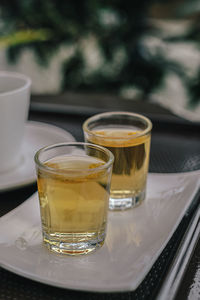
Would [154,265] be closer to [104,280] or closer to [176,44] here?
[104,280]

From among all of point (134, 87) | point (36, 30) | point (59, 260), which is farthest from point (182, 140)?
point (36, 30)

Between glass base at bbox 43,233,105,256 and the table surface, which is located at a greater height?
glass base at bbox 43,233,105,256

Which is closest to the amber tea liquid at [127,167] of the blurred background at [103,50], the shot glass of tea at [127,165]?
the shot glass of tea at [127,165]

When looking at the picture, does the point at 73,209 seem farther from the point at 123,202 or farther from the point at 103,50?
the point at 103,50

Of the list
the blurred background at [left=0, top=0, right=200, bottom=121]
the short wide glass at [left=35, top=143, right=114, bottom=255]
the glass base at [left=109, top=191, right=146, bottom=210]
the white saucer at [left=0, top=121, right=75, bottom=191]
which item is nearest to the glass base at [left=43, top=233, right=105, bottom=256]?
the short wide glass at [left=35, top=143, right=114, bottom=255]

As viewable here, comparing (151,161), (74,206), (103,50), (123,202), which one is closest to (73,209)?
(74,206)

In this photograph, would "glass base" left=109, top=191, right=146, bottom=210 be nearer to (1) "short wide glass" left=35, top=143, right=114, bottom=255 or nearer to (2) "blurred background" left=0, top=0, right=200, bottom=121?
(1) "short wide glass" left=35, top=143, right=114, bottom=255

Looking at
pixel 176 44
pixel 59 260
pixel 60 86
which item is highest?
pixel 59 260
